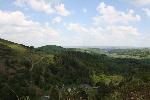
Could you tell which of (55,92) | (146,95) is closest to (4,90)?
(55,92)

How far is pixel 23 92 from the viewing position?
150m

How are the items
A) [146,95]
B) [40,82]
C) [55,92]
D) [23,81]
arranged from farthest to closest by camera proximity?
[40,82] < [23,81] < [55,92] < [146,95]

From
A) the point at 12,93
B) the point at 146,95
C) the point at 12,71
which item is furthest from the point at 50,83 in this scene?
the point at 146,95

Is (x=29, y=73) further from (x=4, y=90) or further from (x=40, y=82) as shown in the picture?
(x=4, y=90)

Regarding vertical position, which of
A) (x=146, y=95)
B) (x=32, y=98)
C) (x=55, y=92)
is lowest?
(x=32, y=98)

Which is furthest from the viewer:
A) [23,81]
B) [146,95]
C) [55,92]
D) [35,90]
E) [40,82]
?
[40,82]

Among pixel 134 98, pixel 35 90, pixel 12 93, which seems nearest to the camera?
pixel 134 98

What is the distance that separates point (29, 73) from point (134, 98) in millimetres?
166324

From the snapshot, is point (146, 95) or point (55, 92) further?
point (55, 92)

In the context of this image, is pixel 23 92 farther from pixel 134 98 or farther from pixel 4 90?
pixel 134 98

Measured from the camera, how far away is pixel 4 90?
488 ft

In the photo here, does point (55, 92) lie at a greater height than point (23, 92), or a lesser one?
greater

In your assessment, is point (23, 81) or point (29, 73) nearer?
point (23, 81)

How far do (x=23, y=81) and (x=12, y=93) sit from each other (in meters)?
28.9
